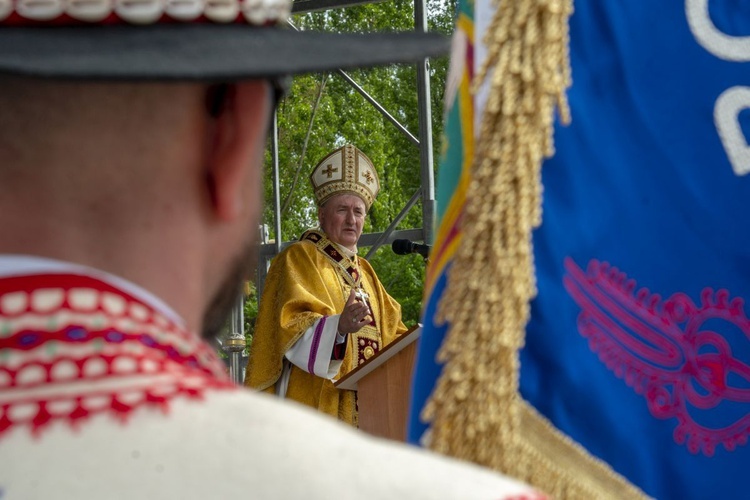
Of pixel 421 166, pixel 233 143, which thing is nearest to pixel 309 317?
pixel 421 166

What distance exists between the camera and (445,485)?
0.62 m

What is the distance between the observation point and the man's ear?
0.71 meters

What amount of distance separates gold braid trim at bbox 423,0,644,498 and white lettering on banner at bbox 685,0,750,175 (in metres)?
0.26

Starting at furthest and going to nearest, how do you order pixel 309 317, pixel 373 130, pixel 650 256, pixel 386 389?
pixel 373 130 < pixel 309 317 < pixel 386 389 < pixel 650 256

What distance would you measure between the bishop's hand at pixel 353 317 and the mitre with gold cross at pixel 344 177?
1188 millimetres

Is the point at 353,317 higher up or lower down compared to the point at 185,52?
lower down

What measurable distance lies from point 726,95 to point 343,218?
15.6ft

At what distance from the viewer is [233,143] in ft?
2.36

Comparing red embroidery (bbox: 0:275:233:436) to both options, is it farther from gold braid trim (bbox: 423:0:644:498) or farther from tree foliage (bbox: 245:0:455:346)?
tree foliage (bbox: 245:0:455:346)

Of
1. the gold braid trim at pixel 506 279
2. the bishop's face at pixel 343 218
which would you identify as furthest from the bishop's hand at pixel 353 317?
the gold braid trim at pixel 506 279

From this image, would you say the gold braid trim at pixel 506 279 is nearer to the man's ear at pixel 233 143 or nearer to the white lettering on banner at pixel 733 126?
the white lettering on banner at pixel 733 126

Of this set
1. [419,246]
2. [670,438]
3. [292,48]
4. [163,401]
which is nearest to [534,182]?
[670,438]

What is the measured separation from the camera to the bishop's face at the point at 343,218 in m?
6.05

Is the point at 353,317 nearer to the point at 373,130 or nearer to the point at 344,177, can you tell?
the point at 344,177
